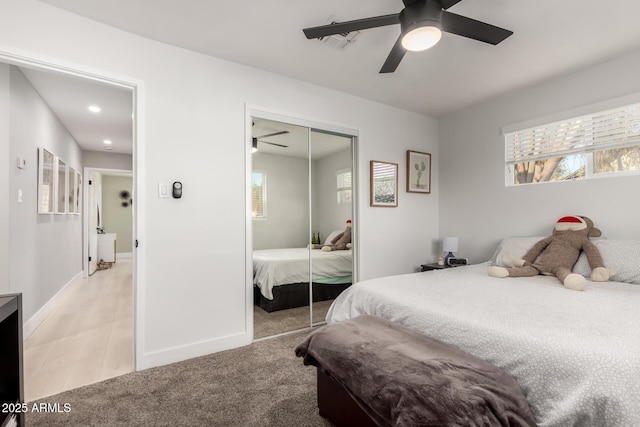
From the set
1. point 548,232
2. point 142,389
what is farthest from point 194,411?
point 548,232

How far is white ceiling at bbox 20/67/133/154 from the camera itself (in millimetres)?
3135

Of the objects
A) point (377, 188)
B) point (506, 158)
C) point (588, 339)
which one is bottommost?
point (588, 339)

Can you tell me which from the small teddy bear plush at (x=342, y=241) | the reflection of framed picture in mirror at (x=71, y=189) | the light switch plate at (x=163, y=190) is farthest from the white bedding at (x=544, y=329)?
the reflection of framed picture in mirror at (x=71, y=189)

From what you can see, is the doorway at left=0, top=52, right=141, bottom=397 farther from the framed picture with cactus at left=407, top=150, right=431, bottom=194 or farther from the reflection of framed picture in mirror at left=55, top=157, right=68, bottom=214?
the framed picture with cactus at left=407, top=150, right=431, bottom=194

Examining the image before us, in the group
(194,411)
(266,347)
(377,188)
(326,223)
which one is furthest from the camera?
(377,188)

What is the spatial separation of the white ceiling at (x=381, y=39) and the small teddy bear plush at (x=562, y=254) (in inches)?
57.2

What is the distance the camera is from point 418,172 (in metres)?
4.00

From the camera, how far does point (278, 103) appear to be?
2.94 m

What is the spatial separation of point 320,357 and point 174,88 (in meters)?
2.30

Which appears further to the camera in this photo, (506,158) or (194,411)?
(506,158)

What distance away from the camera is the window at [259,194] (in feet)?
9.36

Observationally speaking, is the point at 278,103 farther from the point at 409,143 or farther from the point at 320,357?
the point at 320,357

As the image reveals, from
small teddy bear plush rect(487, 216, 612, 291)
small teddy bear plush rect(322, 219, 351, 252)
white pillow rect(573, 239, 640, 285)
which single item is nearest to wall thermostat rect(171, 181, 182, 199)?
small teddy bear plush rect(322, 219, 351, 252)

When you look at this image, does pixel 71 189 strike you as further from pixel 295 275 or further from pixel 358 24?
pixel 358 24
